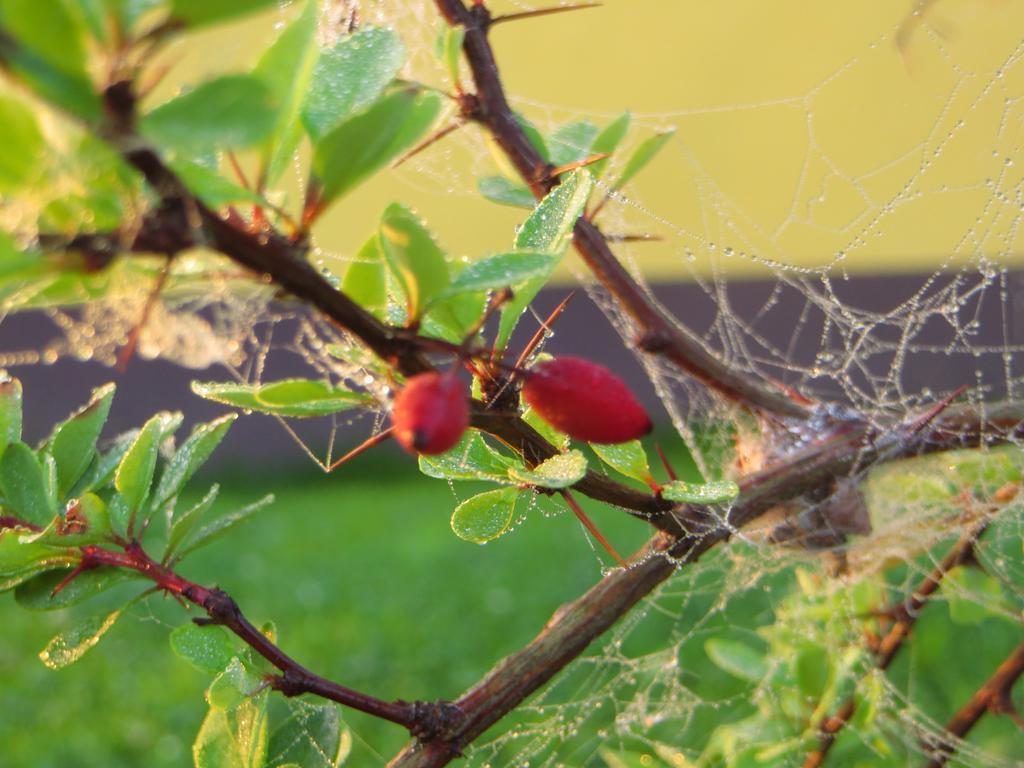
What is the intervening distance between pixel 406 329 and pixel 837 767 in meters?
0.72

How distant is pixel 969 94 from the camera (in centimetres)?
110

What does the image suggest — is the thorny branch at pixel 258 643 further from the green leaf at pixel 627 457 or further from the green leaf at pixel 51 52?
the green leaf at pixel 51 52

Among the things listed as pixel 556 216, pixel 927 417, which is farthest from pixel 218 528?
pixel 927 417

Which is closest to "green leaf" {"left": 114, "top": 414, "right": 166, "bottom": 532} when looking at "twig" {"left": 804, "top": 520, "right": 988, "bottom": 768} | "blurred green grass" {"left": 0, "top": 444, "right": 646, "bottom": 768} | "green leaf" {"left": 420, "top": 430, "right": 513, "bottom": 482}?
"green leaf" {"left": 420, "top": 430, "right": 513, "bottom": 482}

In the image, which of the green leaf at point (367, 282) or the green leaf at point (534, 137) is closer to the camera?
the green leaf at point (367, 282)

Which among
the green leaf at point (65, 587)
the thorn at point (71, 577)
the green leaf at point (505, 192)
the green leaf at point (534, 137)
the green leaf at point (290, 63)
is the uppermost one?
the green leaf at point (290, 63)

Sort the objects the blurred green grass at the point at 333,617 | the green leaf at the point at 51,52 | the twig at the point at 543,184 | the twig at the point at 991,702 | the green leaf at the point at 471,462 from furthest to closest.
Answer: the blurred green grass at the point at 333,617 → the twig at the point at 991,702 → the twig at the point at 543,184 → the green leaf at the point at 471,462 → the green leaf at the point at 51,52

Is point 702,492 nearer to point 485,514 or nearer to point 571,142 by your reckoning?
point 485,514

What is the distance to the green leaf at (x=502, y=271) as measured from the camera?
0.91ft

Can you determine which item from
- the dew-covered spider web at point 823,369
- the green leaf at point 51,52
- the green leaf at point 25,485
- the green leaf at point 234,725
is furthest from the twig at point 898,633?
the green leaf at point 51,52

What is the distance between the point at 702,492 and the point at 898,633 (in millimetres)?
454

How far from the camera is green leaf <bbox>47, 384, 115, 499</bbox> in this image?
1.56 ft

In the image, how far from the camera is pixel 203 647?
1.45ft

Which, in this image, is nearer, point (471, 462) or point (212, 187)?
point (212, 187)
